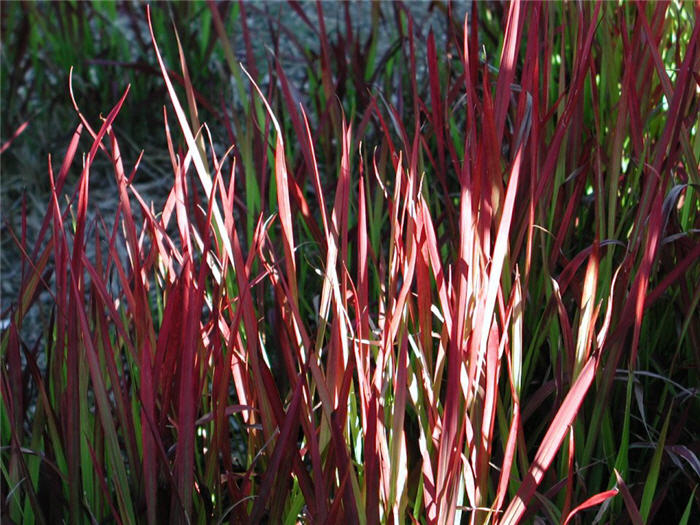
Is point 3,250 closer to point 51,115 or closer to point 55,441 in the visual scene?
point 51,115

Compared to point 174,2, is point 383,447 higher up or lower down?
lower down

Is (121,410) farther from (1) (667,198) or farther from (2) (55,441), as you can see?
(1) (667,198)

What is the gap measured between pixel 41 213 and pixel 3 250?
11cm

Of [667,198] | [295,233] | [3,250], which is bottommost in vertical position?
[3,250]

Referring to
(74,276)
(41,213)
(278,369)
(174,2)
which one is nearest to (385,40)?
(174,2)

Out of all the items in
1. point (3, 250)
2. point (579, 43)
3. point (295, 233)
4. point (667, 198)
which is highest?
point (579, 43)

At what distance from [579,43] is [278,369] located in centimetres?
56

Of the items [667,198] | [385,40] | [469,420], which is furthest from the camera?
[385,40]

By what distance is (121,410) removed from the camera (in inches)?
30.9

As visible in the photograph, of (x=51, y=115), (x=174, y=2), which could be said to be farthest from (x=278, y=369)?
(x=174, y=2)

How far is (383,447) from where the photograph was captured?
710 millimetres

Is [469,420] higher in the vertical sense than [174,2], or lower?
lower

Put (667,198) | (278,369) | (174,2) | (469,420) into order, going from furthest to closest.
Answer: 1. (174,2)
2. (278,369)
3. (667,198)
4. (469,420)

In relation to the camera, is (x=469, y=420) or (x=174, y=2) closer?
(x=469, y=420)
